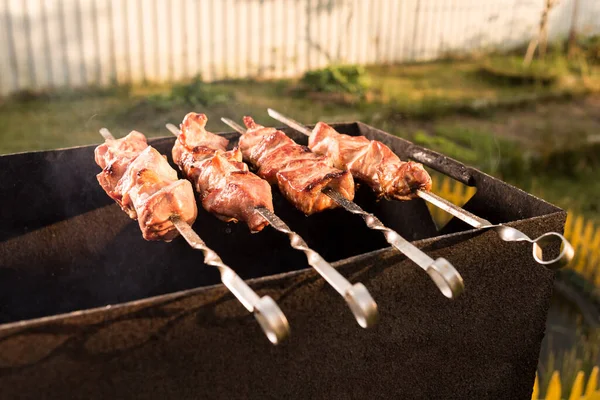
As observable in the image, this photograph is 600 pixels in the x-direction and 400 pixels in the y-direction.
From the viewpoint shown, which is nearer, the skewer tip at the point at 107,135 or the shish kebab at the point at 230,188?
the shish kebab at the point at 230,188

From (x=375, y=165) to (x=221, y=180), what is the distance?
61 centimetres

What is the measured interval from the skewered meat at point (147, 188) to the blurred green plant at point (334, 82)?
681cm

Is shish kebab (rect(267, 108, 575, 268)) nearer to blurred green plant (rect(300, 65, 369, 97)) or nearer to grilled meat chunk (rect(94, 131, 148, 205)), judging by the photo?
grilled meat chunk (rect(94, 131, 148, 205))

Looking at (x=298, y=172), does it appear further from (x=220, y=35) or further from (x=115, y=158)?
(x=220, y=35)

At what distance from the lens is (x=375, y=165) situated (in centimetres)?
218

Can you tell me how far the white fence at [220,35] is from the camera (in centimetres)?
727

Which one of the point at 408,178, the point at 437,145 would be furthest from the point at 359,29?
the point at 408,178

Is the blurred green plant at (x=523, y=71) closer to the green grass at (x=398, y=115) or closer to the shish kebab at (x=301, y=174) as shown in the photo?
the green grass at (x=398, y=115)

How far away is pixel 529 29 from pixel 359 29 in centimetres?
452

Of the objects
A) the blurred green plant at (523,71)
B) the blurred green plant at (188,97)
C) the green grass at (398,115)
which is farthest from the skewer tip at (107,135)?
the blurred green plant at (523,71)

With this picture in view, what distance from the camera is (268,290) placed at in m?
1.35

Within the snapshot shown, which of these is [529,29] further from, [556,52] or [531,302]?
[531,302]

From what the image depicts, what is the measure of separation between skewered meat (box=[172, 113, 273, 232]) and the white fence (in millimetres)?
5838

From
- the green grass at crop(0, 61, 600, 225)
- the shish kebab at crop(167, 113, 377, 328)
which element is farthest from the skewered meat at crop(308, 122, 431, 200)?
the green grass at crop(0, 61, 600, 225)
